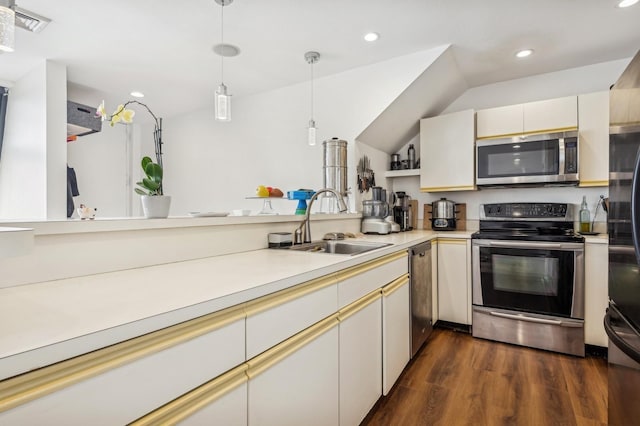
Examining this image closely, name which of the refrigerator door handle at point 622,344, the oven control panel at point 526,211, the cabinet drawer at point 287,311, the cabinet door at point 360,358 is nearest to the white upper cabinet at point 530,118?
the oven control panel at point 526,211

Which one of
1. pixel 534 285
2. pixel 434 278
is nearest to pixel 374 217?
pixel 434 278

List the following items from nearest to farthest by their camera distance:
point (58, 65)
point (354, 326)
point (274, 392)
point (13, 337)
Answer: point (13, 337)
point (274, 392)
point (354, 326)
point (58, 65)

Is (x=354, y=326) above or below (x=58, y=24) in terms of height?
below

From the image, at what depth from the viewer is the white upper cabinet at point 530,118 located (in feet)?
8.47

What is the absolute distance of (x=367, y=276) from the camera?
1.52 meters

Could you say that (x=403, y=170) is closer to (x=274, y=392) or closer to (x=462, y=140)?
(x=462, y=140)

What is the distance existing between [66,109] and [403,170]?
331 centimetres

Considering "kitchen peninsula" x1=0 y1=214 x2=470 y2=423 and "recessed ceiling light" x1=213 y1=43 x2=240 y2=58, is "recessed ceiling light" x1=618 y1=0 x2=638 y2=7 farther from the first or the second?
"recessed ceiling light" x1=213 y1=43 x2=240 y2=58

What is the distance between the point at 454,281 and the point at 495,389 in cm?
97

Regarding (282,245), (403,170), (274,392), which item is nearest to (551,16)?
(403,170)

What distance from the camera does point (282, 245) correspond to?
6.07 feet

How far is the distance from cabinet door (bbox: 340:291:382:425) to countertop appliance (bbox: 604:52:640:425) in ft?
3.01

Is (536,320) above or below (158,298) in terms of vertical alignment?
below

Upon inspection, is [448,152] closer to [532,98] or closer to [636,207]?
[532,98]
